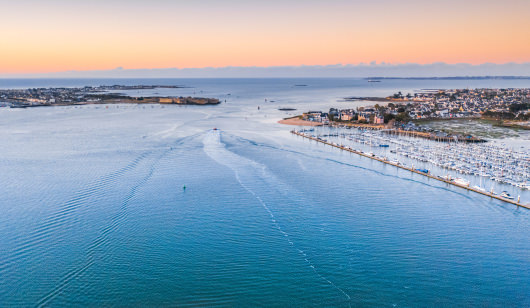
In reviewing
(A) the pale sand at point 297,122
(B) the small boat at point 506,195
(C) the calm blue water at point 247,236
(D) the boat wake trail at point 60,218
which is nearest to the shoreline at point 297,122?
(A) the pale sand at point 297,122

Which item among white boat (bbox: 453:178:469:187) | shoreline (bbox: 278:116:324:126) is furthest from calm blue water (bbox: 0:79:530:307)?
shoreline (bbox: 278:116:324:126)

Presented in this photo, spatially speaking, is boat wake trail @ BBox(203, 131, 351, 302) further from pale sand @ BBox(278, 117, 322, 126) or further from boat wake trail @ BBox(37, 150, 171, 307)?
pale sand @ BBox(278, 117, 322, 126)

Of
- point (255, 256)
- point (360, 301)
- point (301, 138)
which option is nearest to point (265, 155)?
point (301, 138)

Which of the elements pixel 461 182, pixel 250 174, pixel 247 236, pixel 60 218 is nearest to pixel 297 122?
pixel 250 174

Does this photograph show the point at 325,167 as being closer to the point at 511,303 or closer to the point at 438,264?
the point at 438,264

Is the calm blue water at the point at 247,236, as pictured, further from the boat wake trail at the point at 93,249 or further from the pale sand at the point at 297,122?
the pale sand at the point at 297,122

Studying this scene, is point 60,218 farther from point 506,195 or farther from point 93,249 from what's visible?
point 506,195

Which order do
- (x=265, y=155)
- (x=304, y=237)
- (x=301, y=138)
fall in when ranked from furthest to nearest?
(x=301, y=138) → (x=265, y=155) → (x=304, y=237)
